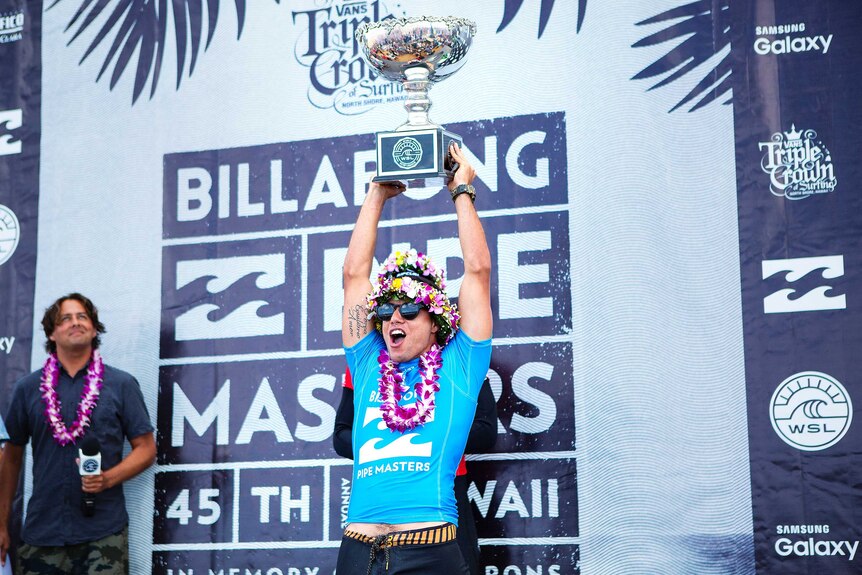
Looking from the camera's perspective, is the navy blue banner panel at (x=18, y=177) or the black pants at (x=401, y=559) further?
the navy blue banner panel at (x=18, y=177)

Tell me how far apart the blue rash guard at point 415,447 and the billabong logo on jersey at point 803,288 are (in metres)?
1.33

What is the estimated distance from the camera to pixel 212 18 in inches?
197

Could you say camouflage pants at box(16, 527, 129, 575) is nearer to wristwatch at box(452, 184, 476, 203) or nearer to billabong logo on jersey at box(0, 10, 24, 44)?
wristwatch at box(452, 184, 476, 203)

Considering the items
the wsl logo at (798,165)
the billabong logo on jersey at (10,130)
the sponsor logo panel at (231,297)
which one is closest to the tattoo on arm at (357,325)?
the sponsor logo panel at (231,297)

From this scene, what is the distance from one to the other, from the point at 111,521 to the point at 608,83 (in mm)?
2678

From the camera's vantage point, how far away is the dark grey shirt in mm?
4535

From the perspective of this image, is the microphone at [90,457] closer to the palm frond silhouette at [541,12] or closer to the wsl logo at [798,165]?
the palm frond silhouette at [541,12]

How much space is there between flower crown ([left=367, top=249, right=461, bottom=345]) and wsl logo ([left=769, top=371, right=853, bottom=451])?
134cm

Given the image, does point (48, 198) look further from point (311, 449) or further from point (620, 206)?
point (620, 206)

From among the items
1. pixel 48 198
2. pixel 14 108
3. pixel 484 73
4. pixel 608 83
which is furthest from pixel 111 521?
pixel 608 83

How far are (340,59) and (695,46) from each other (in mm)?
1488

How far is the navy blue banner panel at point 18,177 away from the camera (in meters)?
5.06

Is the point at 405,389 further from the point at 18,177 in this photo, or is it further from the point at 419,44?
→ the point at 18,177

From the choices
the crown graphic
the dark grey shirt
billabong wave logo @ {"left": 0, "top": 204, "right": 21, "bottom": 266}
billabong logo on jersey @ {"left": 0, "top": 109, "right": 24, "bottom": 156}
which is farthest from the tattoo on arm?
billabong logo on jersey @ {"left": 0, "top": 109, "right": 24, "bottom": 156}
